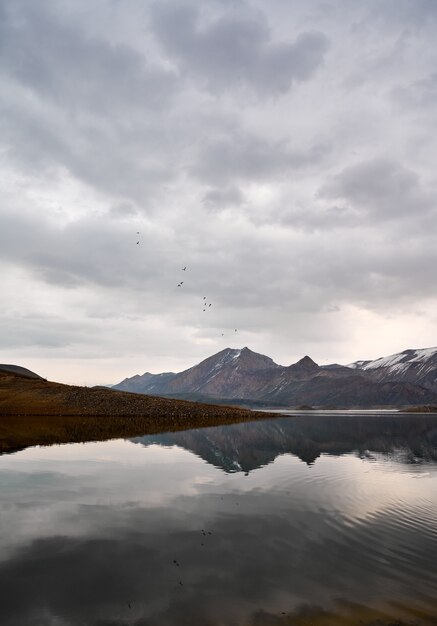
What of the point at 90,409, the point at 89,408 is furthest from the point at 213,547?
the point at 89,408

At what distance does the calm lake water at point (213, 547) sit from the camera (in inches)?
482

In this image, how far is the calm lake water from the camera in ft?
40.1

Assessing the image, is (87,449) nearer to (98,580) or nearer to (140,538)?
(140,538)

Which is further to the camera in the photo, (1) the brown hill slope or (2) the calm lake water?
(1) the brown hill slope

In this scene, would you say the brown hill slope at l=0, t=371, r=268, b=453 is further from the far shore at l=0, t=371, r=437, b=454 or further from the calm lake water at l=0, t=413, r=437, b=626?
the calm lake water at l=0, t=413, r=437, b=626

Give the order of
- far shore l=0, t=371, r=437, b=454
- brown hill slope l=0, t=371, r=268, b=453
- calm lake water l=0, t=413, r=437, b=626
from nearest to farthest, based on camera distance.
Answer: calm lake water l=0, t=413, r=437, b=626
far shore l=0, t=371, r=437, b=454
brown hill slope l=0, t=371, r=268, b=453

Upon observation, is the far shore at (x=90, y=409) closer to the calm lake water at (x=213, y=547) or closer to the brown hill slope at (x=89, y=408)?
the brown hill slope at (x=89, y=408)

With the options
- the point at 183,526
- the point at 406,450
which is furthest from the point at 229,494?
the point at 406,450

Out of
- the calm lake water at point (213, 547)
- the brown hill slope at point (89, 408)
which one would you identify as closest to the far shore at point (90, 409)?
the brown hill slope at point (89, 408)

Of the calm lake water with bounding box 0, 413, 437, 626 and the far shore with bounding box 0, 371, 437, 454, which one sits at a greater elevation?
the far shore with bounding box 0, 371, 437, 454

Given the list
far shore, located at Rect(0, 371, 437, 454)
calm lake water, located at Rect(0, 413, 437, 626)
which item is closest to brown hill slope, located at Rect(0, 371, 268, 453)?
far shore, located at Rect(0, 371, 437, 454)

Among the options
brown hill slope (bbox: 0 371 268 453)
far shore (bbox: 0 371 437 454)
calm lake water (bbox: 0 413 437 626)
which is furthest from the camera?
brown hill slope (bbox: 0 371 268 453)

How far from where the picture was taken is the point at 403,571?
15.4 m

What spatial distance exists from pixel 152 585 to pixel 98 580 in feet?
6.26
